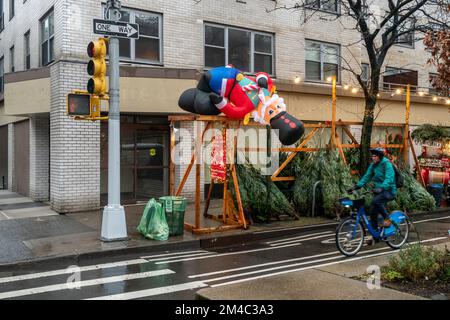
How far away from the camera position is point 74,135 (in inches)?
497

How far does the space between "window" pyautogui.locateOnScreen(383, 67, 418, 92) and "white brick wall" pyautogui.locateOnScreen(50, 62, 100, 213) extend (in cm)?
1324

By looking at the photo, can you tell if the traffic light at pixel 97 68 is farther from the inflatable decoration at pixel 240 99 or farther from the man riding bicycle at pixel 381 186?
the man riding bicycle at pixel 381 186

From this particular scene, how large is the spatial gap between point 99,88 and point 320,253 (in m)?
5.22

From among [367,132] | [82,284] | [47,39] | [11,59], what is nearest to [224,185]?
[82,284]

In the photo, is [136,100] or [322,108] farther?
[322,108]

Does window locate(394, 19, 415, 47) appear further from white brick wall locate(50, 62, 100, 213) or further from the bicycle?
white brick wall locate(50, 62, 100, 213)

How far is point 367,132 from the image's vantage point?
1362 cm

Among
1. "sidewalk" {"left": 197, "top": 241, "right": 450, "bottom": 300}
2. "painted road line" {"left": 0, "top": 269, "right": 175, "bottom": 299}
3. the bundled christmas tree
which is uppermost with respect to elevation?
the bundled christmas tree

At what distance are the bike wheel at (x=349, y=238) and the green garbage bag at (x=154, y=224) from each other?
341cm

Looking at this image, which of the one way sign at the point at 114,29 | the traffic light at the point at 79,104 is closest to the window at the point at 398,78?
the one way sign at the point at 114,29

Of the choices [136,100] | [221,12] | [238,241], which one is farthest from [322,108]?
[238,241]

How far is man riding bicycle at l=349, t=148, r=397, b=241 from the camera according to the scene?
862 cm

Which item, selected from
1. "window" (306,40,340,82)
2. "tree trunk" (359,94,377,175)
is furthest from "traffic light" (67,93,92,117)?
"window" (306,40,340,82)
